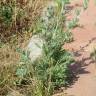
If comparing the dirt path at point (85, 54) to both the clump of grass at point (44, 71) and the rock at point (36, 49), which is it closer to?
the clump of grass at point (44, 71)

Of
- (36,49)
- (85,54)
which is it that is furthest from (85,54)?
(36,49)

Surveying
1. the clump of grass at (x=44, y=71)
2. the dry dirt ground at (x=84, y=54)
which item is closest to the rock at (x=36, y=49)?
the clump of grass at (x=44, y=71)

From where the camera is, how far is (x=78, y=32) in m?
5.40

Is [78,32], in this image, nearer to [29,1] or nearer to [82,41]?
[82,41]

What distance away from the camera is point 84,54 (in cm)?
487

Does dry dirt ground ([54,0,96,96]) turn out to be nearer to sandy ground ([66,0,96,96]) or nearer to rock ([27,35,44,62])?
sandy ground ([66,0,96,96])

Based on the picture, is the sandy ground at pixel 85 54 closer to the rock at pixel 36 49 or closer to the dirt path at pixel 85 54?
the dirt path at pixel 85 54

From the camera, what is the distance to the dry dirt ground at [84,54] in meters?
4.29

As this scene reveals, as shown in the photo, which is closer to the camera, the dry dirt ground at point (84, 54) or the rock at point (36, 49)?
the dry dirt ground at point (84, 54)

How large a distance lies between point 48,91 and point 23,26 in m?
1.90

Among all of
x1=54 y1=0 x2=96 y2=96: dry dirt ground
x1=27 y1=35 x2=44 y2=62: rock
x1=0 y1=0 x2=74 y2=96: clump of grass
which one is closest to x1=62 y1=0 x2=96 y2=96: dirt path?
x1=54 y1=0 x2=96 y2=96: dry dirt ground

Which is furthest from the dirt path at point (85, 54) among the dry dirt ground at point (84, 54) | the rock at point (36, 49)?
the rock at point (36, 49)

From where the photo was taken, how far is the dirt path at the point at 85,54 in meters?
4.29

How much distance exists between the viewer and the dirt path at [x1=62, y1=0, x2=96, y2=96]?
169 inches
